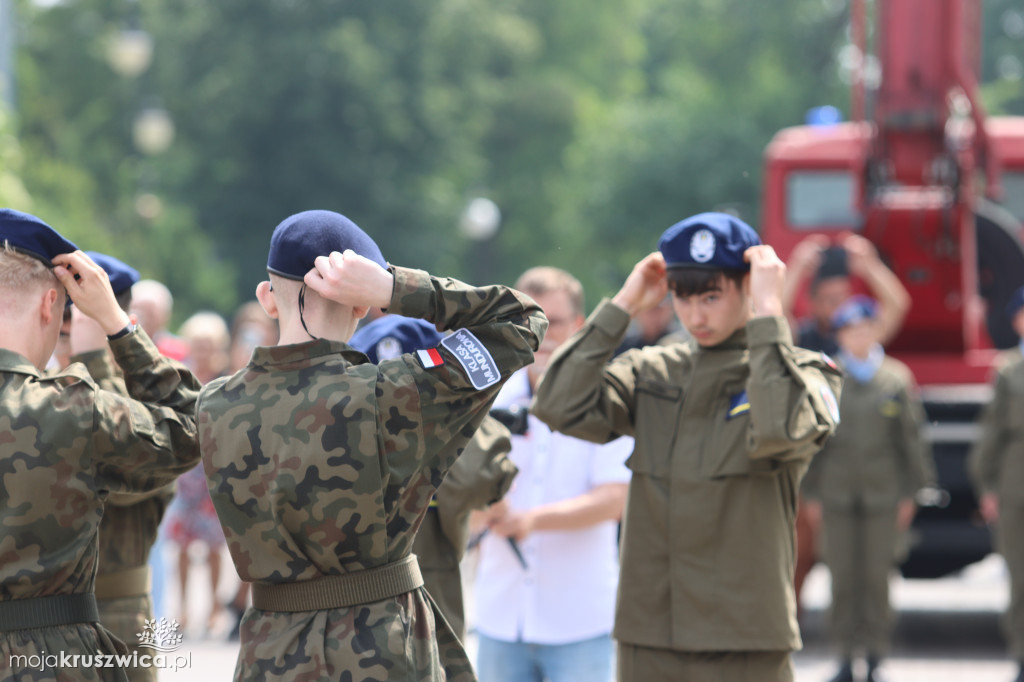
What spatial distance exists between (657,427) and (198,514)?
6.35 meters

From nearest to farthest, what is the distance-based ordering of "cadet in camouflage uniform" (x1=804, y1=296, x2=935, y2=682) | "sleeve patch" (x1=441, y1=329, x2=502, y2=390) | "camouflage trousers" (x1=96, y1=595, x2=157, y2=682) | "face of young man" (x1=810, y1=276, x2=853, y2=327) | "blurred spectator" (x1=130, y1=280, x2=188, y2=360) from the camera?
"sleeve patch" (x1=441, y1=329, x2=502, y2=390) → "camouflage trousers" (x1=96, y1=595, x2=157, y2=682) → "blurred spectator" (x1=130, y1=280, x2=188, y2=360) → "cadet in camouflage uniform" (x1=804, y1=296, x2=935, y2=682) → "face of young man" (x1=810, y1=276, x2=853, y2=327)

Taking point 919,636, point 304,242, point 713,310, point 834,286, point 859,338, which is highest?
point 304,242

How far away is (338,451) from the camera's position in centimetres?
315

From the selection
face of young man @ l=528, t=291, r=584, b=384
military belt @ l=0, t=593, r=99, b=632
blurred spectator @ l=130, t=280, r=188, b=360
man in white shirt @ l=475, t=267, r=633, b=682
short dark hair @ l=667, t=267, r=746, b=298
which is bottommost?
man in white shirt @ l=475, t=267, r=633, b=682

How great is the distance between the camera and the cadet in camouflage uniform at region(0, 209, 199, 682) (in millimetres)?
3273

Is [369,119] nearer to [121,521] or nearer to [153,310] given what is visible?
[153,310]

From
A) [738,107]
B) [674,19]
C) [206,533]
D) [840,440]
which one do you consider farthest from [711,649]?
[674,19]

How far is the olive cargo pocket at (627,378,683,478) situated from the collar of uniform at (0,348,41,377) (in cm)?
179

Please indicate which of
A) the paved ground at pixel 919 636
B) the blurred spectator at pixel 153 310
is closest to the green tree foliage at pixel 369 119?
the paved ground at pixel 919 636

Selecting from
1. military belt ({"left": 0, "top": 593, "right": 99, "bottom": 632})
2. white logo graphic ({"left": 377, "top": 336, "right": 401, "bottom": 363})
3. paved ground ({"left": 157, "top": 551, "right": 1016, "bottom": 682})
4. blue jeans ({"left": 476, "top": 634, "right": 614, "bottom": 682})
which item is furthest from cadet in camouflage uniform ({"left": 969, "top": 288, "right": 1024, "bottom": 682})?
military belt ({"left": 0, "top": 593, "right": 99, "bottom": 632})

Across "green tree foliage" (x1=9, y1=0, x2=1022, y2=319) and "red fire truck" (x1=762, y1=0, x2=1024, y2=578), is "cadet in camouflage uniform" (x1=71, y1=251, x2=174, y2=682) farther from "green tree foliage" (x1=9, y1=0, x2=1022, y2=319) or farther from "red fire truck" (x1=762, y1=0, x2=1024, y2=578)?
"green tree foliage" (x1=9, y1=0, x2=1022, y2=319)

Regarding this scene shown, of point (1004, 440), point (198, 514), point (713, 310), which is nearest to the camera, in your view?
point (713, 310)

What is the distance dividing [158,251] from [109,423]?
21.4 meters

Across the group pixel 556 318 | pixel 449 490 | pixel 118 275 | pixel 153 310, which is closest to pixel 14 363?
pixel 118 275
